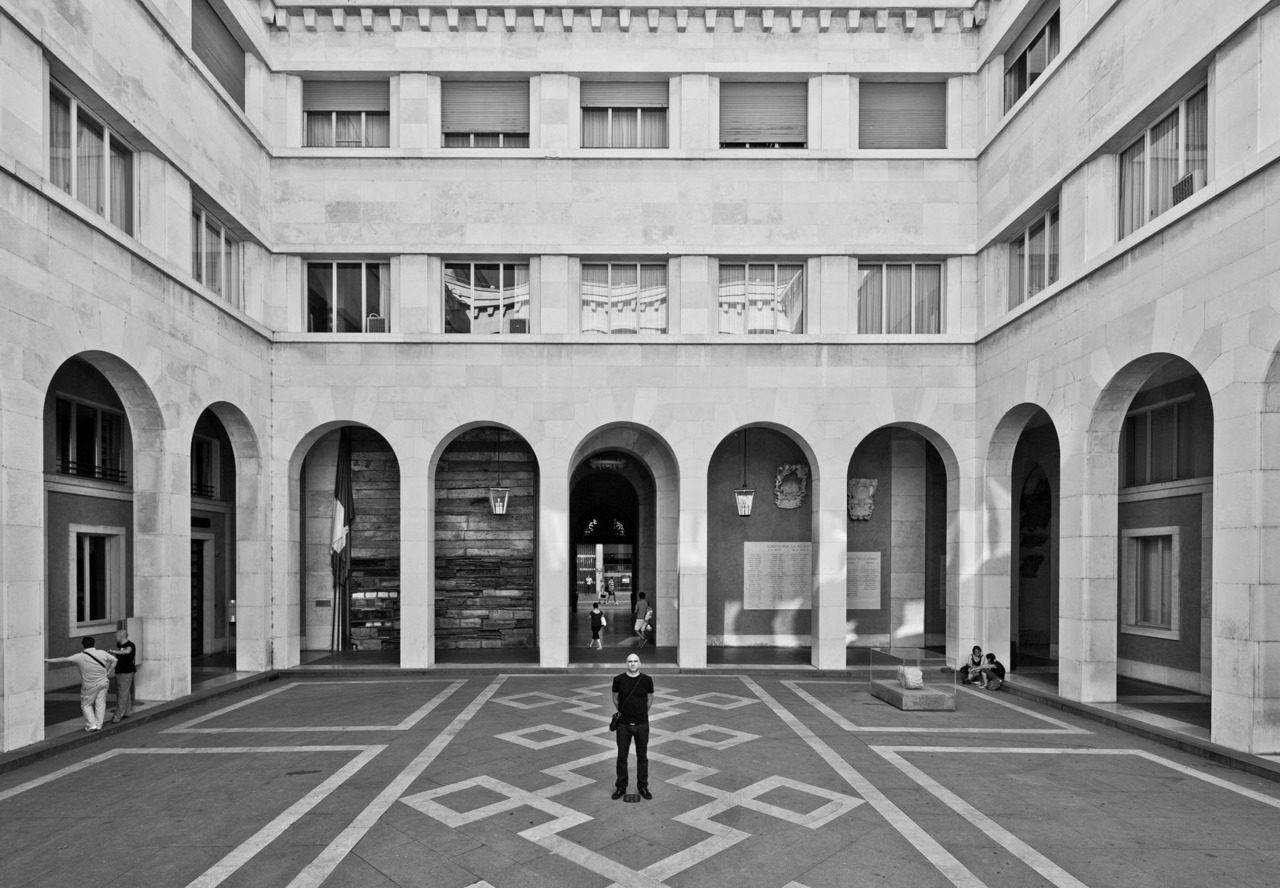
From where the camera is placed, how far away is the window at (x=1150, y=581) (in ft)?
51.1

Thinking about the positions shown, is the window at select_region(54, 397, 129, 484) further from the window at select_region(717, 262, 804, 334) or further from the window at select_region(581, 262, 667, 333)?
the window at select_region(717, 262, 804, 334)

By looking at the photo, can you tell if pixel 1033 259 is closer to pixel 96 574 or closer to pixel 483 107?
pixel 483 107

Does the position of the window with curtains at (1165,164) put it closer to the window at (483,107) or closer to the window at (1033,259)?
the window at (1033,259)

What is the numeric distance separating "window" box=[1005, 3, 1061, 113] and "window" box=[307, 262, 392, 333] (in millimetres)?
15184

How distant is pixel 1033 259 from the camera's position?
53.3 ft

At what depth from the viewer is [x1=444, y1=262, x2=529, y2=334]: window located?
59.8 ft

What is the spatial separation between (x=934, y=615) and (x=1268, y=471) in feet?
37.9

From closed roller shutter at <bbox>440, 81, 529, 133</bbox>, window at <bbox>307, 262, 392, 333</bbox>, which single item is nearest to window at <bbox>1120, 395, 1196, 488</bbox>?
closed roller shutter at <bbox>440, 81, 529, 133</bbox>

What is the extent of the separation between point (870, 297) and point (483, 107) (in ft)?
34.5

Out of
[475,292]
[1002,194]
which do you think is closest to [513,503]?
[475,292]

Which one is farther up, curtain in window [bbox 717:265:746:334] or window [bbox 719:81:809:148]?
window [bbox 719:81:809:148]

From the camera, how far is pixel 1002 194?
1680 cm

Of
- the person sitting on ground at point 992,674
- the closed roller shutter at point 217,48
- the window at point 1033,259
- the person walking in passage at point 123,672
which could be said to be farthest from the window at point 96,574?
the window at point 1033,259

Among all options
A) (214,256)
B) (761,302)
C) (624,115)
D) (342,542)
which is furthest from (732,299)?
(342,542)
